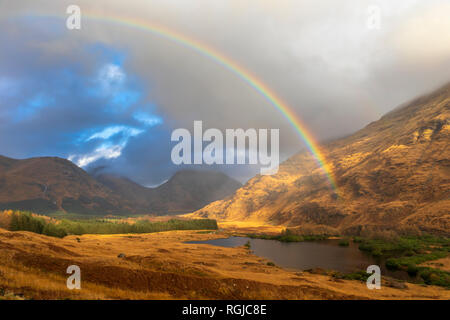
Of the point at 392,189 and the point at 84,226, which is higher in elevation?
the point at 392,189

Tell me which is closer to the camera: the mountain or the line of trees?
the line of trees

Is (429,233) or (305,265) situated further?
(429,233)

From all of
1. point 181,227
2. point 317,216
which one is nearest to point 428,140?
point 317,216

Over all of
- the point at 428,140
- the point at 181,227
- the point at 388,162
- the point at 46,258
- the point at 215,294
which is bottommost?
the point at 181,227

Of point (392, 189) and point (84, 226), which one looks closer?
point (84, 226)

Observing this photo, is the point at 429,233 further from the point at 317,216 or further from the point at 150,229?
the point at 150,229

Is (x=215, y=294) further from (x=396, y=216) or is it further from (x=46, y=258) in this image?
(x=396, y=216)

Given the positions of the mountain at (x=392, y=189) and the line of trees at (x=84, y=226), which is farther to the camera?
the mountain at (x=392, y=189)
